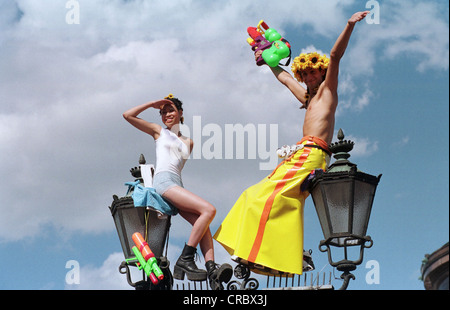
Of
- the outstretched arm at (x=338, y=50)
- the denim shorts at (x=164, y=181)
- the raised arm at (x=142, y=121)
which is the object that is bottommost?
the denim shorts at (x=164, y=181)

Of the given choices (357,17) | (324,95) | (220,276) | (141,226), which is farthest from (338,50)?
(141,226)

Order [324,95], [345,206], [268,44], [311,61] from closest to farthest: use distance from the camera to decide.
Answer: [345,206], [324,95], [311,61], [268,44]

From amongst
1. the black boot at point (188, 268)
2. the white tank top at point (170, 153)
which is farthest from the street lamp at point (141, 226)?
the white tank top at point (170, 153)

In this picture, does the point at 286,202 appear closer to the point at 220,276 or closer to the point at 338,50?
the point at 220,276

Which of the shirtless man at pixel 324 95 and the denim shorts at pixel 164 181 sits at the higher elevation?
the shirtless man at pixel 324 95

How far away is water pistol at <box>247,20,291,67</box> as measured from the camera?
925 centimetres

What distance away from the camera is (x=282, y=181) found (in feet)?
26.7

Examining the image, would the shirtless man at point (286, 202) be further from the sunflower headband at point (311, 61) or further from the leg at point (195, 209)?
the leg at point (195, 209)

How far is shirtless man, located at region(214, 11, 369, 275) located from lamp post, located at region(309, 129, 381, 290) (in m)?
0.37

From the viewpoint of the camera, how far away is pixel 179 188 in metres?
8.30

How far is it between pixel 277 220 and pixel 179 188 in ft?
3.68

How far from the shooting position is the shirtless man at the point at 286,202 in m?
7.94

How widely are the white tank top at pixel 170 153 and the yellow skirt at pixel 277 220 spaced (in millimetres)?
863

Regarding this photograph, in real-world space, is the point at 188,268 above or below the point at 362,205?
below
